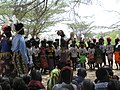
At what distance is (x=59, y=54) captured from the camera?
11.5m

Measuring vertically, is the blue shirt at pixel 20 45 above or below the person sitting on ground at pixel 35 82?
above

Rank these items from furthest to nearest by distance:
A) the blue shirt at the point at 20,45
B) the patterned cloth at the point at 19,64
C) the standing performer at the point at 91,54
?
the standing performer at the point at 91,54 < the patterned cloth at the point at 19,64 < the blue shirt at the point at 20,45

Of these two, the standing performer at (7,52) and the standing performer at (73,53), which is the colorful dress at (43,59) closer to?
the standing performer at (73,53)

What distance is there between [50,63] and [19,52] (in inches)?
181

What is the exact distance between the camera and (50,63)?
11.6m

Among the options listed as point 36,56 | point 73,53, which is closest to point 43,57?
point 36,56

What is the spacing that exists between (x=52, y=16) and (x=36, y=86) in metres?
17.1

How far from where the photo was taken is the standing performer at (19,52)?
6934mm

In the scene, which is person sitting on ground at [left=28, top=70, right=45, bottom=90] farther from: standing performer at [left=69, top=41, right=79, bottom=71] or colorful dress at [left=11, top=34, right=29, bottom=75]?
standing performer at [left=69, top=41, right=79, bottom=71]

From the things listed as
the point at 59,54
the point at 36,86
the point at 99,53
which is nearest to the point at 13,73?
the point at 36,86

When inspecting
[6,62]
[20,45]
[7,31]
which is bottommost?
[6,62]

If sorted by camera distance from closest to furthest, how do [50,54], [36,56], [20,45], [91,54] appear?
[20,45] → [50,54] → [36,56] → [91,54]

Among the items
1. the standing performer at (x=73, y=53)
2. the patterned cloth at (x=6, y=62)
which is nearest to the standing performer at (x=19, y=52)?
the patterned cloth at (x=6, y=62)

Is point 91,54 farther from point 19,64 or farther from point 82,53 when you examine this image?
point 19,64
